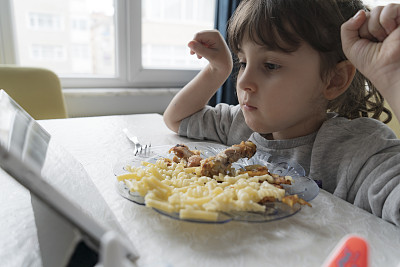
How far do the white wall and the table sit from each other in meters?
1.42

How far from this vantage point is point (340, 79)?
0.79m

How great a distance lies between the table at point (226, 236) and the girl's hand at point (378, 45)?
0.24 m

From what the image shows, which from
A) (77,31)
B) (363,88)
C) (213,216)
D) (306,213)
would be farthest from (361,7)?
(77,31)

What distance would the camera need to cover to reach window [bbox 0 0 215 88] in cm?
190

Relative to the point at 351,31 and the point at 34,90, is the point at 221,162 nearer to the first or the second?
the point at 351,31

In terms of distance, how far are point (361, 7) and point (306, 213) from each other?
0.62 metres

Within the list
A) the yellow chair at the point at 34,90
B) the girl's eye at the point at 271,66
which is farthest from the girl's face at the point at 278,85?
the yellow chair at the point at 34,90

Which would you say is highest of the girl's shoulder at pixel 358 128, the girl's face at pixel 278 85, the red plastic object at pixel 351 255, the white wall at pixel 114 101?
the girl's face at pixel 278 85

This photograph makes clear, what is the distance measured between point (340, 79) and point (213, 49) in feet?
1.30

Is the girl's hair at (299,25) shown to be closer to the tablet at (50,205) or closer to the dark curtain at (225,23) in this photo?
the tablet at (50,205)

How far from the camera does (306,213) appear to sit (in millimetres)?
479

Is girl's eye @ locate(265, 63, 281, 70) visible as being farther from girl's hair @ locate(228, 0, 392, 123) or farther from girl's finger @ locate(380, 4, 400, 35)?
girl's finger @ locate(380, 4, 400, 35)

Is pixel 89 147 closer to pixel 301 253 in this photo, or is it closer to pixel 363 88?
pixel 301 253

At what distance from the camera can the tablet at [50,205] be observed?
277 mm
